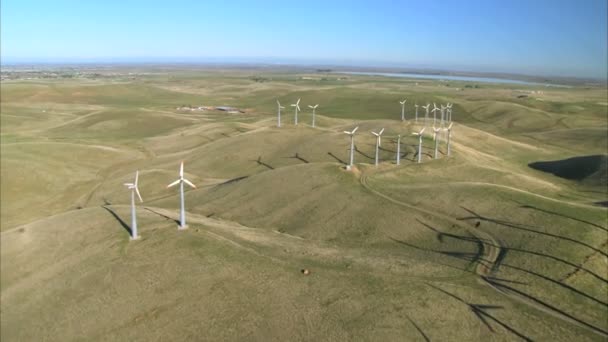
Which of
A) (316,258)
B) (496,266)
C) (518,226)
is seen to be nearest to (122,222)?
(316,258)

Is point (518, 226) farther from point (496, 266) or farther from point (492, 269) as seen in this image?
point (492, 269)

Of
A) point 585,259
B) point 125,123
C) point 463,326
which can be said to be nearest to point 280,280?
point 463,326

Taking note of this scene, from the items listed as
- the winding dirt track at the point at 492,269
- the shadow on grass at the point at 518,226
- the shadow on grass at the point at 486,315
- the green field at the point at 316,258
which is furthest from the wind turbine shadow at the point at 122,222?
the shadow on grass at the point at 518,226

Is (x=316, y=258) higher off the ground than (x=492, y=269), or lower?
lower

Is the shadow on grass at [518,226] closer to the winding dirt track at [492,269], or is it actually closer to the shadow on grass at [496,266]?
the winding dirt track at [492,269]

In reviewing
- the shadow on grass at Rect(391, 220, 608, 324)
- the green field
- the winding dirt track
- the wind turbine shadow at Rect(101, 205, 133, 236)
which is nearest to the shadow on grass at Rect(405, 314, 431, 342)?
the green field

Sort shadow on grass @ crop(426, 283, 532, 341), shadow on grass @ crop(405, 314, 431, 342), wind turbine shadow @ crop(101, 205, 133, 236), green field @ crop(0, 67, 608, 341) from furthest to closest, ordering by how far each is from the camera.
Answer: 1. wind turbine shadow @ crop(101, 205, 133, 236)
2. green field @ crop(0, 67, 608, 341)
3. shadow on grass @ crop(426, 283, 532, 341)
4. shadow on grass @ crop(405, 314, 431, 342)

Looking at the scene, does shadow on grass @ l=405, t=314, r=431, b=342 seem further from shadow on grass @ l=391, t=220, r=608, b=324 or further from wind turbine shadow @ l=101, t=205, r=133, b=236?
wind turbine shadow @ l=101, t=205, r=133, b=236

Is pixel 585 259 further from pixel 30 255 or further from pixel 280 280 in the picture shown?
pixel 30 255

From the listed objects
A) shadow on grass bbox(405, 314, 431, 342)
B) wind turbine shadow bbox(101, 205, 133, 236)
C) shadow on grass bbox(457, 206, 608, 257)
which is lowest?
wind turbine shadow bbox(101, 205, 133, 236)

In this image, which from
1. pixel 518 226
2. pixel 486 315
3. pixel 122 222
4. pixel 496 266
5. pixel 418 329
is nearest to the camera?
pixel 418 329

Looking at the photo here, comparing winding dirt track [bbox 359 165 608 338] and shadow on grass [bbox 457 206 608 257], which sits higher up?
shadow on grass [bbox 457 206 608 257]
